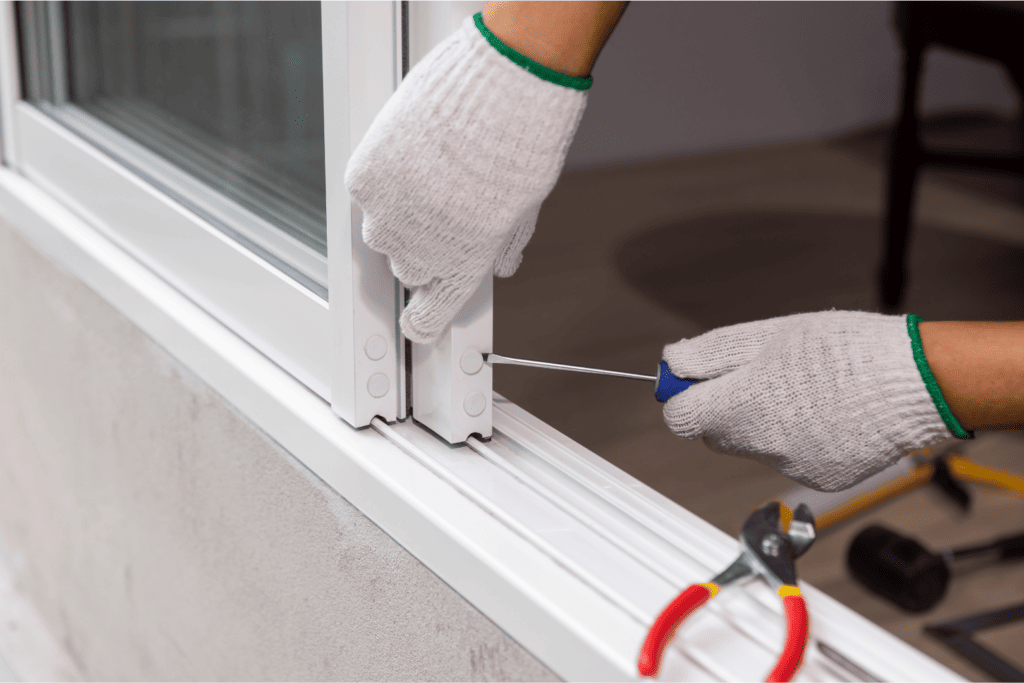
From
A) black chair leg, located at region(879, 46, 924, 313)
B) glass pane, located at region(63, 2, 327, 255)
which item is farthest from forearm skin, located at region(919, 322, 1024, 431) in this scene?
black chair leg, located at region(879, 46, 924, 313)

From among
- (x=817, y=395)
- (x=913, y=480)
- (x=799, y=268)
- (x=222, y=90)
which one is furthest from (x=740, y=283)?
(x=817, y=395)

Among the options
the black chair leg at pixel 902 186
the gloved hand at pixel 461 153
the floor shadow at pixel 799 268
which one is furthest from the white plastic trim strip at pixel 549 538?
the black chair leg at pixel 902 186

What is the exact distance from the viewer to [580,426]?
1.74 meters

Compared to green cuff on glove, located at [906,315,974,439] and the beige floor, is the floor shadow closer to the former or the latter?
the beige floor

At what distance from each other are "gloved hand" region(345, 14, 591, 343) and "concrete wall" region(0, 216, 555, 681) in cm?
19

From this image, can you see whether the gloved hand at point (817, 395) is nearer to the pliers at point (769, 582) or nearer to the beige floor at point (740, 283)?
the pliers at point (769, 582)

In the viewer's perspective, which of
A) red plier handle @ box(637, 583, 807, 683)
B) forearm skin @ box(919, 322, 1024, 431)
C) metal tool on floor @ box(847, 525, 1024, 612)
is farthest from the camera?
metal tool on floor @ box(847, 525, 1024, 612)

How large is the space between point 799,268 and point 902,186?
0.43 m

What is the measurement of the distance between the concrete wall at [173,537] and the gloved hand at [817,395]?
20 cm

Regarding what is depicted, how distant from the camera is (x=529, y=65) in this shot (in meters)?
0.51

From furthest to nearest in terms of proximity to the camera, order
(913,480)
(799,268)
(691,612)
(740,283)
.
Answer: (799,268)
(740,283)
(913,480)
(691,612)

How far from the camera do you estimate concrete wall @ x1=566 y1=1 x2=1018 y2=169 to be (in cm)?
338

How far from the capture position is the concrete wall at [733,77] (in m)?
3.38

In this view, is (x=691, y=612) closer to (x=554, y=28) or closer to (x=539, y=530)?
(x=539, y=530)
